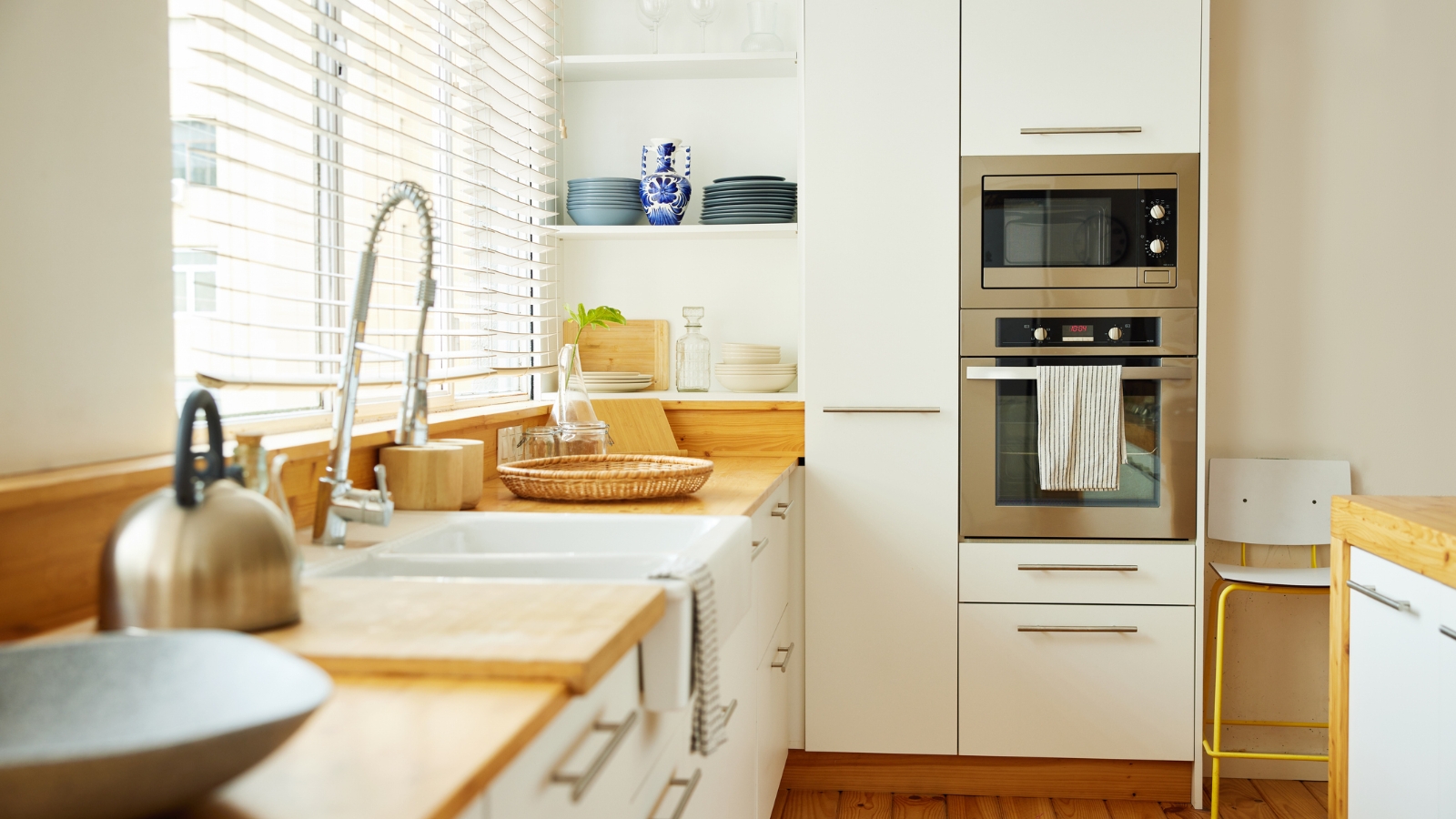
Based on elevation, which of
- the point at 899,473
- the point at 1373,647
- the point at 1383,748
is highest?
the point at 899,473

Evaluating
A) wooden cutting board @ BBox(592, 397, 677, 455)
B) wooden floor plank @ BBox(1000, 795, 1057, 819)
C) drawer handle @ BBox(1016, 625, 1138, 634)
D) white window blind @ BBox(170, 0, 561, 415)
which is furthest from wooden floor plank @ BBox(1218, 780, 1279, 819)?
white window blind @ BBox(170, 0, 561, 415)

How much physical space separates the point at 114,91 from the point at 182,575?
2.16 feet

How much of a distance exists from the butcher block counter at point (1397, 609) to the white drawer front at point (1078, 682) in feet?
2.17

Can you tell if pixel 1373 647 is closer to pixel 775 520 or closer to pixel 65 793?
pixel 775 520

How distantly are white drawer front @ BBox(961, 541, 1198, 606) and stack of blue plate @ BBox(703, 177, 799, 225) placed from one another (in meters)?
1.06

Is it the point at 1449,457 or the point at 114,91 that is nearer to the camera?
the point at 114,91

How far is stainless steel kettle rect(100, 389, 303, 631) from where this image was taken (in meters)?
0.87

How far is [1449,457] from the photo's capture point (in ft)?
8.96

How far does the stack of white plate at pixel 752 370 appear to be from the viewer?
9.50 feet

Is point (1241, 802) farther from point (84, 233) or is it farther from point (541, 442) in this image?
point (84, 233)

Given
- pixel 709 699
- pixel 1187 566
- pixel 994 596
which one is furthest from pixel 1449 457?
pixel 709 699

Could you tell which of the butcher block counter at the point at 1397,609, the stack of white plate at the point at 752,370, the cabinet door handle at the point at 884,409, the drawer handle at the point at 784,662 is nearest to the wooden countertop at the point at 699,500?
the cabinet door handle at the point at 884,409

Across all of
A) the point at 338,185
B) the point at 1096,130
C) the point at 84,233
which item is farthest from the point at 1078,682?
the point at 84,233

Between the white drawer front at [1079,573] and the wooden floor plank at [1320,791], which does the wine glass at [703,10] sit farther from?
the wooden floor plank at [1320,791]
